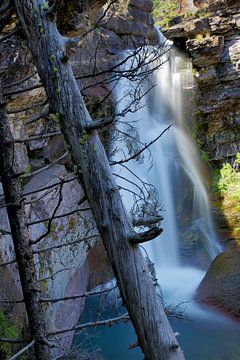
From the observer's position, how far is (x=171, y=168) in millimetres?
12070

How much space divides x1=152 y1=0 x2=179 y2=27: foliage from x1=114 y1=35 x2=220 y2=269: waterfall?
1.68 metres

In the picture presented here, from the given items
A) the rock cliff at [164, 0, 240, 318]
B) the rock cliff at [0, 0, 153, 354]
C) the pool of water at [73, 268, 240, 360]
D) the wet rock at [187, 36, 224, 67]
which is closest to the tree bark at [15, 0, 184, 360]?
the rock cliff at [0, 0, 153, 354]

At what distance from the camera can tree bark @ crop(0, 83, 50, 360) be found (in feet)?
8.93

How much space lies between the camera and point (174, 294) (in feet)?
27.5

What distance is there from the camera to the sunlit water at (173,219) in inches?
261

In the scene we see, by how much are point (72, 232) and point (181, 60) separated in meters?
9.32

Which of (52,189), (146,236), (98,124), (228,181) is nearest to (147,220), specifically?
(146,236)

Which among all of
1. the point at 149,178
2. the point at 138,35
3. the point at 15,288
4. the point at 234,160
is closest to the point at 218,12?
the point at 138,35

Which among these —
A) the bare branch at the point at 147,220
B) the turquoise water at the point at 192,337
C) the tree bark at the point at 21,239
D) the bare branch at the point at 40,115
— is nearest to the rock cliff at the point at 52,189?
the bare branch at the point at 40,115

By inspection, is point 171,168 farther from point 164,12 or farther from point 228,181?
point 164,12

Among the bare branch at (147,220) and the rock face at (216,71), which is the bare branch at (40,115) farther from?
the rock face at (216,71)

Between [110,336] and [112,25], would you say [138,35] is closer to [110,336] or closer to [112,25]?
[112,25]

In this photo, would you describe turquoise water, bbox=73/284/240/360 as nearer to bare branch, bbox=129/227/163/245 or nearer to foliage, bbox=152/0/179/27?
bare branch, bbox=129/227/163/245

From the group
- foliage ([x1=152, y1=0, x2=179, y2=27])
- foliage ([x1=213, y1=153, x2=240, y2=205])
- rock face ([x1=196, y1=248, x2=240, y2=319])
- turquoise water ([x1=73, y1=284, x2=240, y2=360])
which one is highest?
foliage ([x1=152, y1=0, x2=179, y2=27])
